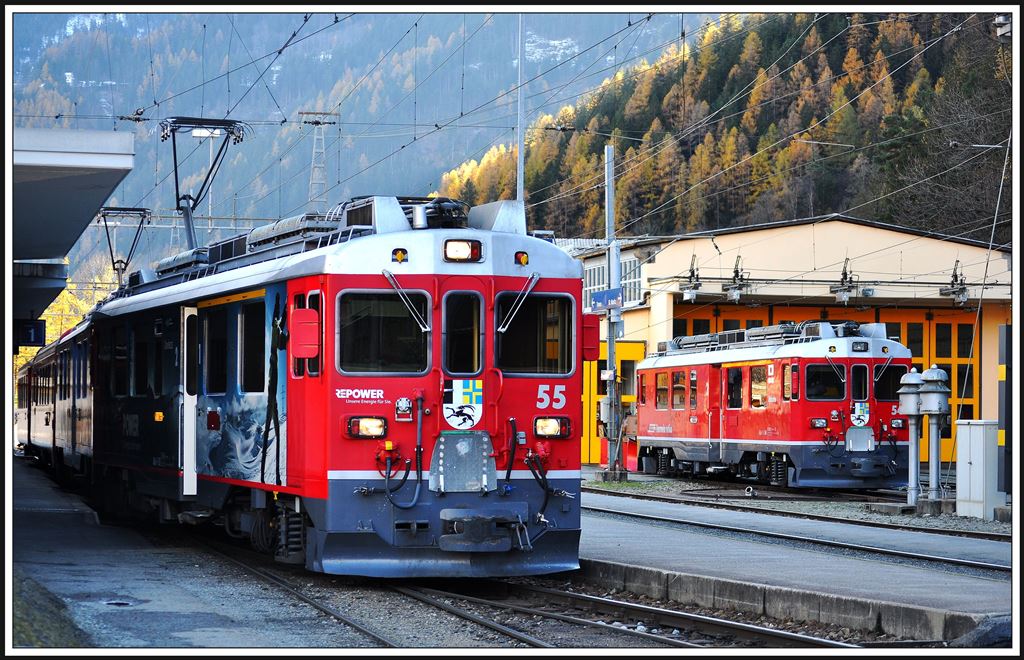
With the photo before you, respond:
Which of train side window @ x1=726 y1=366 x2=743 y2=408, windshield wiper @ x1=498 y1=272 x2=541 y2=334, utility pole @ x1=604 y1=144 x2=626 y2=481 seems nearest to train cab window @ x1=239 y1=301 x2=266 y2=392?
windshield wiper @ x1=498 y1=272 x2=541 y2=334

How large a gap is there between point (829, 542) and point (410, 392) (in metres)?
6.40

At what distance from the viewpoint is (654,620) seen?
11.2 m

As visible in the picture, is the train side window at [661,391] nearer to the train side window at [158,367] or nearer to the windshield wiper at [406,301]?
the train side window at [158,367]

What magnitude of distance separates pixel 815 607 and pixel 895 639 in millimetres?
900

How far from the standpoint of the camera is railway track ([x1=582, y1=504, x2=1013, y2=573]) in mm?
14031

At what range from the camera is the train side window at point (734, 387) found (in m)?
30.5

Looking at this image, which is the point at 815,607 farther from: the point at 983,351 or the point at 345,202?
the point at 983,351

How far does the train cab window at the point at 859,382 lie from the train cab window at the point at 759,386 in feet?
5.96

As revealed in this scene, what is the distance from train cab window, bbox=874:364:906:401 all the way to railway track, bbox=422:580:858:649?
641 inches

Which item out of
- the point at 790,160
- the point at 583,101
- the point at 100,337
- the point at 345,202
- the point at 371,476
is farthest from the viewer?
the point at 583,101

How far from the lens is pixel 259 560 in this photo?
15148mm

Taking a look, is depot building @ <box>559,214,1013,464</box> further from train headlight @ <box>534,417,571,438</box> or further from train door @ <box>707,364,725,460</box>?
train headlight @ <box>534,417,571,438</box>

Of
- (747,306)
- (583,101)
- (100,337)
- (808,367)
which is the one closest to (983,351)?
(747,306)

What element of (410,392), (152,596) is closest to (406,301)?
(410,392)
